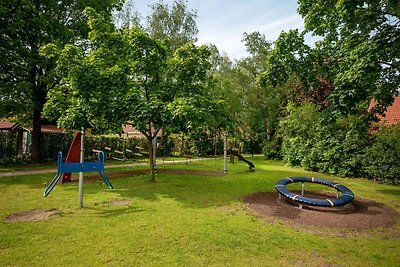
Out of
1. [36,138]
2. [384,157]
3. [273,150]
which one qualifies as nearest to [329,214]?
[384,157]

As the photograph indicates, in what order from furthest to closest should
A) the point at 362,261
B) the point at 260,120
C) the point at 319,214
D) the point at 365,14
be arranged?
the point at 260,120 → the point at 365,14 → the point at 319,214 → the point at 362,261

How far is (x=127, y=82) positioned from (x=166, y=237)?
661 cm

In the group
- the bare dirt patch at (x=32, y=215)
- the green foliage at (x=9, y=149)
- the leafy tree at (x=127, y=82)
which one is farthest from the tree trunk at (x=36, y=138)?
the bare dirt patch at (x=32, y=215)

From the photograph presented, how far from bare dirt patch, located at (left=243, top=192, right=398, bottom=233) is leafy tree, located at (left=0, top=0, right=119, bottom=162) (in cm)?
1295

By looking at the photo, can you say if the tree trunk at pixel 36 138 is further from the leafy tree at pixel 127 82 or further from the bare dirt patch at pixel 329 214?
the bare dirt patch at pixel 329 214

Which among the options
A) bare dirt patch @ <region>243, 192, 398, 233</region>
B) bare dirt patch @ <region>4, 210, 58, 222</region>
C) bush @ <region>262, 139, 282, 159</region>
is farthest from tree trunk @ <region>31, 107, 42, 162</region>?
bush @ <region>262, 139, 282, 159</region>

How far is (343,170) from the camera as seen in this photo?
1505 centimetres

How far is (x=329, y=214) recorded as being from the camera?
25.1 ft

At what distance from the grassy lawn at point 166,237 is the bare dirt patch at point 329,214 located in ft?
1.40

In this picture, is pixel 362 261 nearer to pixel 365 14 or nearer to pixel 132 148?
pixel 365 14

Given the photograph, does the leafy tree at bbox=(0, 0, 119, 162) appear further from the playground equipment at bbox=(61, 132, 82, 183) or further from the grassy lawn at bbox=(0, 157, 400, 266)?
the grassy lawn at bbox=(0, 157, 400, 266)

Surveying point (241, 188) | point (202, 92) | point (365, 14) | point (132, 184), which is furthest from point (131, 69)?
point (365, 14)

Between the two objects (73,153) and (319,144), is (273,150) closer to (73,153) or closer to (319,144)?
(319,144)

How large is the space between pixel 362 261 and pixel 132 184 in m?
8.68
